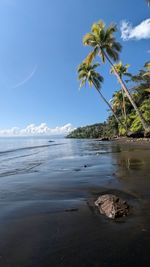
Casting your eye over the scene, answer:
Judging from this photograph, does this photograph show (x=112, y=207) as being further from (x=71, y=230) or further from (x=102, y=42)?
(x=102, y=42)

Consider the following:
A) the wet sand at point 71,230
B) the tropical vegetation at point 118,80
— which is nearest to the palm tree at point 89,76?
the tropical vegetation at point 118,80

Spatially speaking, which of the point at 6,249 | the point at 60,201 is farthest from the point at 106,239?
the point at 60,201

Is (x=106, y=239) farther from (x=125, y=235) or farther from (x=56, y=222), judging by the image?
(x=56, y=222)

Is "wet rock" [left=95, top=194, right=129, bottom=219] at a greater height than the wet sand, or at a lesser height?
greater

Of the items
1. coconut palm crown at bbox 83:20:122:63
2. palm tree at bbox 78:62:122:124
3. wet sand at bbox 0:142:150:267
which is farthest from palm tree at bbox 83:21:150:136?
wet sand at bbox 0:142:150:267

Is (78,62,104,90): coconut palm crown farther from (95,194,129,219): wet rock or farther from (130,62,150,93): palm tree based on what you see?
(95,194,129,219): wet rock

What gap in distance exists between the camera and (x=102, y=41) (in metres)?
28.0

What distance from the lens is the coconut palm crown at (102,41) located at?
27875 millimetres

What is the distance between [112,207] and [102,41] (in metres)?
26.6

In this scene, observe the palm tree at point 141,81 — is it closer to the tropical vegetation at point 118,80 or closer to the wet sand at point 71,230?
the tropical vegetation at point 118,80

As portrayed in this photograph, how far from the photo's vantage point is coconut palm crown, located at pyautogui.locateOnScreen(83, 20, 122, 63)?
91.5 feet

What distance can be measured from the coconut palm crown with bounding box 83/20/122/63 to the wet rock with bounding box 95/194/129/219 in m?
25.6

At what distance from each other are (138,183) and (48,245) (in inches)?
166

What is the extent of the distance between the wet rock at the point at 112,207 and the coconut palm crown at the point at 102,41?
25556 millimetres
